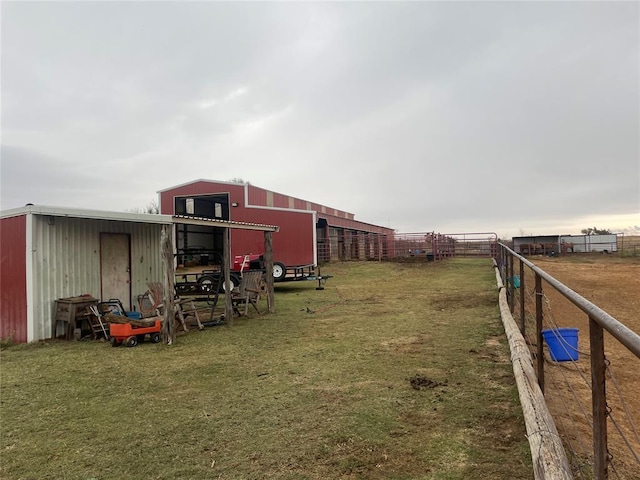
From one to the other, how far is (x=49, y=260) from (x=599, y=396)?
8406mm

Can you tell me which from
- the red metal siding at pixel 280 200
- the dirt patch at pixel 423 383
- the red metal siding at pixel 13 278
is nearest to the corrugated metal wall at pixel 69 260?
the red metal siding at pixel 13 278

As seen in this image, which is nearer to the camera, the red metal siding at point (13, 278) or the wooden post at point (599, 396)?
the wooden post at point (599, 396)

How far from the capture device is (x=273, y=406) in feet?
12.6

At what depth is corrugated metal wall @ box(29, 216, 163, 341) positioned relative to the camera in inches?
289

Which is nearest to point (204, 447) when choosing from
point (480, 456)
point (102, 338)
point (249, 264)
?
point (480, 456)

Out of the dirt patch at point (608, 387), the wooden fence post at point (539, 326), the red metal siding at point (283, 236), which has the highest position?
the red metal siding at point (283, 236)

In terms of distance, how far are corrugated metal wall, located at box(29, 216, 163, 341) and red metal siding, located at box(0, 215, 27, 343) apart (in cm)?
21

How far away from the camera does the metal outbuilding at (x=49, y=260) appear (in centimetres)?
720

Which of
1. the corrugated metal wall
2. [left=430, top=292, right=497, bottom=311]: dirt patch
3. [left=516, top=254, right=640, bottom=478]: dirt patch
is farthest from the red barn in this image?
[left=516, top=254, right=640, bottom=478]: dirt patch

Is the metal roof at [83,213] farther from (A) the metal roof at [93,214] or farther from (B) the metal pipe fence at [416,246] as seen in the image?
(B) the metal pipe fence at [416,246]

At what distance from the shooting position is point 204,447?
310cm

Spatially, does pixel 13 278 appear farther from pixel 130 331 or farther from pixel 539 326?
pixel 539 326

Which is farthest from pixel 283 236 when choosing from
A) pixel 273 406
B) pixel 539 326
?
pixel 539 326

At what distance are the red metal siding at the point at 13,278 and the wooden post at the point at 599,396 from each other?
829 centimetres
